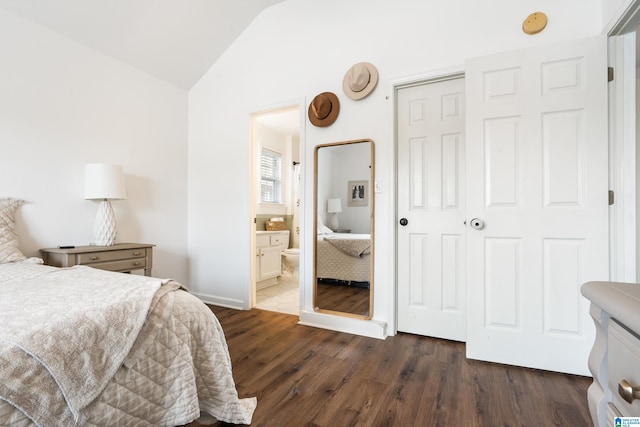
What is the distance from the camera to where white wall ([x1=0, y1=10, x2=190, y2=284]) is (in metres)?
2.30

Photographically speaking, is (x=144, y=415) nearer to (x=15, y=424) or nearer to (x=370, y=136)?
(x=15, y=424)

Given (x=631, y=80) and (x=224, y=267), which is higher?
(x=631, y=80)

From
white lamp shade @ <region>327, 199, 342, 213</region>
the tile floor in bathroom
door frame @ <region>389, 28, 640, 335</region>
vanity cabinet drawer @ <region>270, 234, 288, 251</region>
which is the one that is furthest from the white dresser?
vanity cabinet drawer @ <region>270, 234, 288, 251</region>

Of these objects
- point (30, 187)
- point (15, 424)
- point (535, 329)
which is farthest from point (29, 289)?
point (535, 329)

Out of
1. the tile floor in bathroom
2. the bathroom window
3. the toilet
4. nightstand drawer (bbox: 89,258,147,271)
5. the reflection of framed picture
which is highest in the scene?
the bathroom window

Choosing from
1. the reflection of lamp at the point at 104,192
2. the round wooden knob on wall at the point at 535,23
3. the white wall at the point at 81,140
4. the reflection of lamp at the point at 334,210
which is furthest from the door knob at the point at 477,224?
the white wall at the point at 81,140

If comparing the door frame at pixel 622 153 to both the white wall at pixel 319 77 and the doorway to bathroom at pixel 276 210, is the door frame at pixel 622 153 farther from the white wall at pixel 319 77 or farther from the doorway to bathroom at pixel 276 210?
the doorway to bathroom at pixel 276 210

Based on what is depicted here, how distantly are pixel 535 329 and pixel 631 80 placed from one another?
1.58 metres

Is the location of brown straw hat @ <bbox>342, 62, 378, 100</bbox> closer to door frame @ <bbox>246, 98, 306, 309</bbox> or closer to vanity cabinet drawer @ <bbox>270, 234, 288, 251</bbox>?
door frame @ <bbox>246, 98, 306, 309</bbox>

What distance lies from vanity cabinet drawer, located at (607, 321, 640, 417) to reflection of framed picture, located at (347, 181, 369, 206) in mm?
1971

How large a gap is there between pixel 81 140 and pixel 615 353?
3473mm

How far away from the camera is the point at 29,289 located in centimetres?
127

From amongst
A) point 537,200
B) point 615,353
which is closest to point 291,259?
point 537,200

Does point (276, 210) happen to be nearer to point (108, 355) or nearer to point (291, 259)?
point (291, 259)
